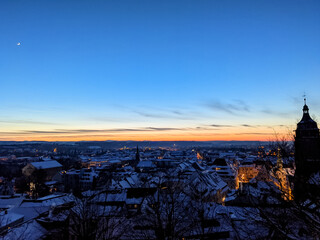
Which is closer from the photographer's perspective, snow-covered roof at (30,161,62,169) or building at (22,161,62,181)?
building at (22,161,62,181)

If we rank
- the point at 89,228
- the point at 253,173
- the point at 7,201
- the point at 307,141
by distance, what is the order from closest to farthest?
the point at 89,228 < the point at 307,141 < the point at 7,201 < the point at 253,173

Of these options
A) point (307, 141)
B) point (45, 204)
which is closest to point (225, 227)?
point (307, 141)

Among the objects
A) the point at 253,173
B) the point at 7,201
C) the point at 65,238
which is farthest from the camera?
the point at 253,173

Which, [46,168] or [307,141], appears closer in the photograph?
[307,141]

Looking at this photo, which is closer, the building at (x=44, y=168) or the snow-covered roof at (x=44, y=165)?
the building at (x=44, y=168)

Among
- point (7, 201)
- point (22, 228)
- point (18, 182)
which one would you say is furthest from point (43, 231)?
point (18, 182)

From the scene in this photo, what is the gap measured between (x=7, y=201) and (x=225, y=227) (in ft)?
103

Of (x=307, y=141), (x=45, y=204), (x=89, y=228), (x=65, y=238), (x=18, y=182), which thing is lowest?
(x=18, y=182)

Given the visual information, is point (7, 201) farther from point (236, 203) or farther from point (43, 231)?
point (236, 203)

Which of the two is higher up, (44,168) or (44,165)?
(44,165)

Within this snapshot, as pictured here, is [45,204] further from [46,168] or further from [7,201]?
[46,168]

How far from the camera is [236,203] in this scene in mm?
30812

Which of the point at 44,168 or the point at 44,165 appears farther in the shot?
the point at 44,165

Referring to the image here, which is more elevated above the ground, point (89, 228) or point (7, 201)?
point (89, 228)
